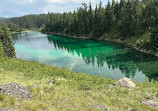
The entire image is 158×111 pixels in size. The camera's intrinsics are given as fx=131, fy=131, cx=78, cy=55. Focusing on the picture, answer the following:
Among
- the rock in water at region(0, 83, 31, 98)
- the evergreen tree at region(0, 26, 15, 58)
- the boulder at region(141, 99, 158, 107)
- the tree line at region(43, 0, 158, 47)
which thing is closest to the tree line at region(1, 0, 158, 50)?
the tree line at region(43, 0, 158, 47)

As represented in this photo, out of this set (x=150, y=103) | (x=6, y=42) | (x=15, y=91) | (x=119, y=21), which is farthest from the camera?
(x=119, y=21)

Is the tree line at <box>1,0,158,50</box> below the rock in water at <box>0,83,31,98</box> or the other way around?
the other way around

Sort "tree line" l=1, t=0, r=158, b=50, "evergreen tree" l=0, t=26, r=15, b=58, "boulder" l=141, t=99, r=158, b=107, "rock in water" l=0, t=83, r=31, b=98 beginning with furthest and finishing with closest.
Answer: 1. "tree line" l=1, t=0, r=158, b=50
2. "evergreen tree" l=0, t=26, r=15, b=58
3. "boulder" l=141, t=99, r=158, b=107
4. "rock in water" l=0, t=83, r=31, b=98

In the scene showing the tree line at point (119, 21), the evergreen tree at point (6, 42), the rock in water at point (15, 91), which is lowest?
the rock in water at point (15, 91)

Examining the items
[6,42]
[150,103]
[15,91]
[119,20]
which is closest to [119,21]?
[119,20]

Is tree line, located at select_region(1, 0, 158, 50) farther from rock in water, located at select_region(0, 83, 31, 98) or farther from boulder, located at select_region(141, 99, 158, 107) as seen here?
rock in water, located at select_region(0, 83, 31, 98)

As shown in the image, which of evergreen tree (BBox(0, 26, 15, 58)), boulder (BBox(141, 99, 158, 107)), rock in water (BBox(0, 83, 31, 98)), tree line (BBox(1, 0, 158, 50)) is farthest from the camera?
tree line (BBox(1, 0, 158, 50))

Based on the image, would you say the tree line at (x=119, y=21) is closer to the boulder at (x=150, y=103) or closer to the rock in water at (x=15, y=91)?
the boulder at (x=150, y=103)

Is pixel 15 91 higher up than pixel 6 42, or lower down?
lower down

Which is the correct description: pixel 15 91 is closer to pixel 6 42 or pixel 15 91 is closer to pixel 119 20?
pixel 6 42

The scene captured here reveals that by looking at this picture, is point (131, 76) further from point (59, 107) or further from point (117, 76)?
point (59, 107)

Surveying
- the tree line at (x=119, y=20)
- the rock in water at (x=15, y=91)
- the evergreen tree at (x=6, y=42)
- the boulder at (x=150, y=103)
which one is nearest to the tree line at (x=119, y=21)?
the tree line at (x=119, y=20)

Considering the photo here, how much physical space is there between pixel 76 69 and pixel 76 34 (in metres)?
67.8

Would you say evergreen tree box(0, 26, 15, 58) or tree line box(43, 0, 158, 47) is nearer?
evergreen tree box(0, 26, 15, 58)
